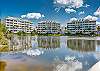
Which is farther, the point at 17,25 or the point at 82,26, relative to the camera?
the point at 17,25

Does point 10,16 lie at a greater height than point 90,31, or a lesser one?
greater

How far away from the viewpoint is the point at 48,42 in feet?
18.0

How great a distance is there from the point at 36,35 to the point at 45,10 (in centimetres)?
58

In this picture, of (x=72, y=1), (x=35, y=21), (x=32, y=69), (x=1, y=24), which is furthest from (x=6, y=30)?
(x=72, y=1)

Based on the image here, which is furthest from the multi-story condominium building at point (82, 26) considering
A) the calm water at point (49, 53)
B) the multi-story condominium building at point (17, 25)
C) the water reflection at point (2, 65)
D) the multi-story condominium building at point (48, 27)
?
the water reflection at point (2, 65)

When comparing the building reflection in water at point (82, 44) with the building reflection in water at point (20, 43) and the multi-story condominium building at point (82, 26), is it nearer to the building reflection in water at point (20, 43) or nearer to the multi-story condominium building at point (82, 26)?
the multi-story condominium building at point (82, 26)

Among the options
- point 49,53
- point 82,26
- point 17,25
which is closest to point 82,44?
point 82,26

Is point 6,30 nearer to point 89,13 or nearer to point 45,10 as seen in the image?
point 45,10

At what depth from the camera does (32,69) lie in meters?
4.75

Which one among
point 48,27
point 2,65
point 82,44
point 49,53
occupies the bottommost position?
point 2,65

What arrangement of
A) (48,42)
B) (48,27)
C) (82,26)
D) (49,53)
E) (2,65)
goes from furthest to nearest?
1. (48,42)
2. (49,53)
3. (48,27)
4. (82,26)
5. (2,65)

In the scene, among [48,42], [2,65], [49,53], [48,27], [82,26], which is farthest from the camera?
[48,42]

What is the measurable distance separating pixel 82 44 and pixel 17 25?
1.48 metres

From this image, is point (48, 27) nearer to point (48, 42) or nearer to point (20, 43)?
point (48, 42)
